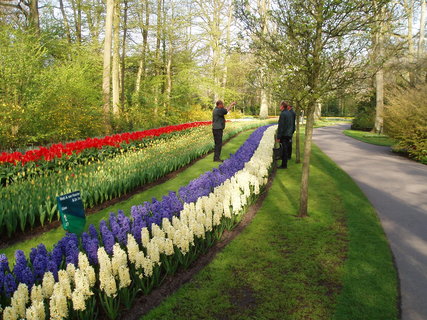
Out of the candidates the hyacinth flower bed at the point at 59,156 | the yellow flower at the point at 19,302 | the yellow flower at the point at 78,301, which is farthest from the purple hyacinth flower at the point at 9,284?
the hyacinth flower bed at the point at 59,156

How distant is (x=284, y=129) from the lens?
8.71 meters

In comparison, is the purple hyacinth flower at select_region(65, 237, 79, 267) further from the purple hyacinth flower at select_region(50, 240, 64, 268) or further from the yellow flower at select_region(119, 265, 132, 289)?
the yellow flower at select_region(119, 265, 132, 289)

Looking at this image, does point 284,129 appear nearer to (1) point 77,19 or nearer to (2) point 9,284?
(2) point 9,284

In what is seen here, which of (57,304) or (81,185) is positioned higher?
(81,185)

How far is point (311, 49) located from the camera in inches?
178

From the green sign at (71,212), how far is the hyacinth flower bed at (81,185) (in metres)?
1.41

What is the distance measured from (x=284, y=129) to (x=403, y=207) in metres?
3.96

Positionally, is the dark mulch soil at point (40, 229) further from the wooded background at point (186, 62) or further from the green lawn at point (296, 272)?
the wooded background at point (186, 62)

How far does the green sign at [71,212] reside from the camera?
3160mm

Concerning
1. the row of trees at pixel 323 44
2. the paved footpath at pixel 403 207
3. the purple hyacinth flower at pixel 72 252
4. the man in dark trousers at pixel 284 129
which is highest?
the row of trees at pixel 323 44

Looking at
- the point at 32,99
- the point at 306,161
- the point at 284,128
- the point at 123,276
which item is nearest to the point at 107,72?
the point at 32,99

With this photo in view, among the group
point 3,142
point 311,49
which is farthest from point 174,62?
point 311,49

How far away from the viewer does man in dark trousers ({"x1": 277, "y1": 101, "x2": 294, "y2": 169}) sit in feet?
27.8

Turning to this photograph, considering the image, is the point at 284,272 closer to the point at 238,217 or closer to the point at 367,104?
the point at 238,217
